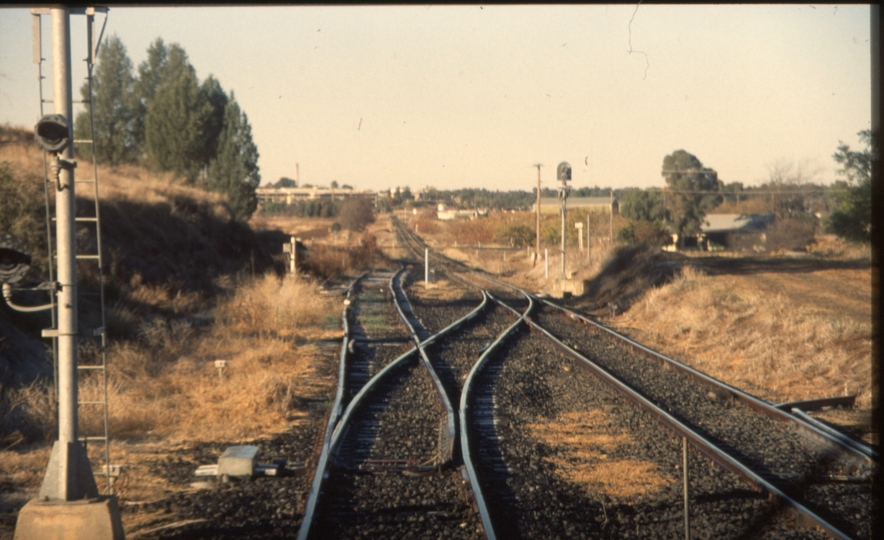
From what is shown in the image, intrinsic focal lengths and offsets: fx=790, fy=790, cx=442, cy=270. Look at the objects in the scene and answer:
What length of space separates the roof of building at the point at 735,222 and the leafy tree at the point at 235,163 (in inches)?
1358

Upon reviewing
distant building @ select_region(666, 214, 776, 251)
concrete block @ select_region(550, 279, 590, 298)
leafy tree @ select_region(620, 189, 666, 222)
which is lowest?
concrete block @ select_region(550, 279, 590, 298)

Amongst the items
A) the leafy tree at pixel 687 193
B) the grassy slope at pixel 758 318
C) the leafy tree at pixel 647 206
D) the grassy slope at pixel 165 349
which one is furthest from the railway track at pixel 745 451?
the leafy tree at pixel 647 206

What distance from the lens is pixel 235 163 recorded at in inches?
1649

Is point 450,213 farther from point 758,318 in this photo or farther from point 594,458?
point 594,458

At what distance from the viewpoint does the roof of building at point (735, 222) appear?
58.7 metres

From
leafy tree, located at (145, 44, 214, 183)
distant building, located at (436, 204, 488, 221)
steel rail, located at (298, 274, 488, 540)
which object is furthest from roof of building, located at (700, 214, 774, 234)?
distant building, located at (436, 204, 488, 221)

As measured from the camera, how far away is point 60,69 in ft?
17.1

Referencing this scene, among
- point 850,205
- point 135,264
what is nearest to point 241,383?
point 135,264

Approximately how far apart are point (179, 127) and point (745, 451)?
1534 inches

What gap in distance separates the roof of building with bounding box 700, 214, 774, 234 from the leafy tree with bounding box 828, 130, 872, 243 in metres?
33.5

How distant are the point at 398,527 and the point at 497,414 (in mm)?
3851

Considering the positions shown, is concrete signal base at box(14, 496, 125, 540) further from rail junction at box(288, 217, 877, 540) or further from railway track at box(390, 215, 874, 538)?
railway track at box(390, 215, 874, 538)

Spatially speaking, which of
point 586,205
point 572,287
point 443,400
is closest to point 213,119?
point 572,287

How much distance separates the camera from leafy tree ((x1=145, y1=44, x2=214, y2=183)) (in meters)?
41.6
